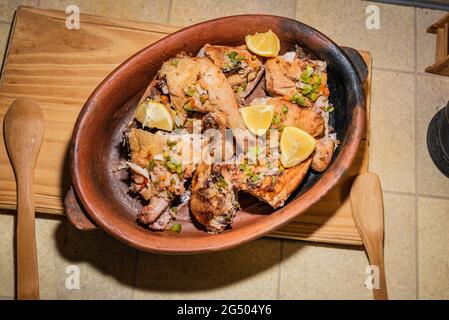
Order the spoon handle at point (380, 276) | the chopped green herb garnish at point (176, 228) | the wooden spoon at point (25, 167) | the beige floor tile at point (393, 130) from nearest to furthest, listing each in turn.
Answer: the chopped green herb garnish at point (176, 228) < the wooden spoon at point (25, 167) < the spoon handle at point (380, 276) < the beige floor tile at point (393, 130)

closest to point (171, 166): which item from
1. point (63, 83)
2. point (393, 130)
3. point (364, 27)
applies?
point (63, 83)

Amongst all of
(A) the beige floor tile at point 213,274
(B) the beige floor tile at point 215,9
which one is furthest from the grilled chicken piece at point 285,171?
(B) the beige floor tile at point 215,9

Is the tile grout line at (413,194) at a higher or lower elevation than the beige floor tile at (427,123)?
lower

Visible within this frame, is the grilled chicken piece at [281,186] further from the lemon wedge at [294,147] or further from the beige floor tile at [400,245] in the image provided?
the beige floor tile at [400,245]

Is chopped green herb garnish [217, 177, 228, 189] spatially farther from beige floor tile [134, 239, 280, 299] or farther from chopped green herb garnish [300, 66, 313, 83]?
beige floor tile [134, 239, 280, 299]

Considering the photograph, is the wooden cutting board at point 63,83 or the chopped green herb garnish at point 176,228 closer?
the chopped green herb garnish at point 176,228

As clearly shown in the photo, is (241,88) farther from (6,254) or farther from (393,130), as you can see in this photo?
(6,254)
